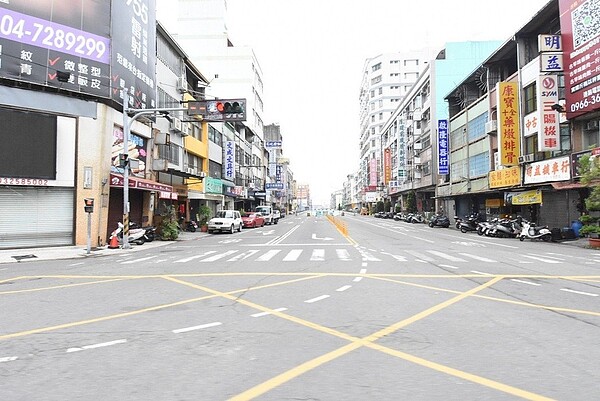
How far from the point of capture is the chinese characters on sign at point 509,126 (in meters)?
30.8

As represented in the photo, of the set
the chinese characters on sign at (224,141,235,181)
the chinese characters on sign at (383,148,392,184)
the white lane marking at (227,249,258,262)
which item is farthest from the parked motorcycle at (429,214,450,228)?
the chinese characters on sign at (383,148,392,184)

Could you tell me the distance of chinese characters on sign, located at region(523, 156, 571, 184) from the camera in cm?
2484

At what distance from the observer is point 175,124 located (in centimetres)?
3297

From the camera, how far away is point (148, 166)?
28859 mm

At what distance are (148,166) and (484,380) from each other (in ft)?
90.4

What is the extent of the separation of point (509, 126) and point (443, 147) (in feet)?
57.3

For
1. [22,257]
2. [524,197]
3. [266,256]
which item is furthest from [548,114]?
[22,257]

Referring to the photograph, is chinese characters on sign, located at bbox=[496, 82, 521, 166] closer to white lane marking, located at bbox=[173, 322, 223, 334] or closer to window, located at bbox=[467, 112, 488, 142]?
window, located at bbox=[467, 112, 488, 142]

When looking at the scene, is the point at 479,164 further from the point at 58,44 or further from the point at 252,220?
the point at 58,44

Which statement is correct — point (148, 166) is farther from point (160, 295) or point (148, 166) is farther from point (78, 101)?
point (160, 295)

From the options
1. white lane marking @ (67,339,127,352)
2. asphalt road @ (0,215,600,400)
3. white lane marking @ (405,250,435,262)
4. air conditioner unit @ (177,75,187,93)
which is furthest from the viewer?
air conditioner unit @ (177,75,187,93)

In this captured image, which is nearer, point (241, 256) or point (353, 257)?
point (353, 257)

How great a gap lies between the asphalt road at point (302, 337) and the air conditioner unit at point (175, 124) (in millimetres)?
22382

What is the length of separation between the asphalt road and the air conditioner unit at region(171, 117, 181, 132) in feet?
73.4
